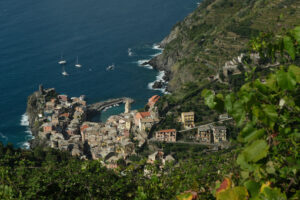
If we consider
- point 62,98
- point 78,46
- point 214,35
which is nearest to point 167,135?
point 62,98

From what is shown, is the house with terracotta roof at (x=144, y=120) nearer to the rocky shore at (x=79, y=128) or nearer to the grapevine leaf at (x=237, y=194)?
the rocky shore at (x=79, y=128)

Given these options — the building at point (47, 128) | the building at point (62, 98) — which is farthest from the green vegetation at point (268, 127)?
the building at point (62, 98)

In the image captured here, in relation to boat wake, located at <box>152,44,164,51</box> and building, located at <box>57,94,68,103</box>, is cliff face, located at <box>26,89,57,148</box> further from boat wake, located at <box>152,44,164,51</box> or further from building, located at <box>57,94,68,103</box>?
boat wake, located at <box>152,44,164,51</box>

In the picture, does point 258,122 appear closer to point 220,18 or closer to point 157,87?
point 157,87

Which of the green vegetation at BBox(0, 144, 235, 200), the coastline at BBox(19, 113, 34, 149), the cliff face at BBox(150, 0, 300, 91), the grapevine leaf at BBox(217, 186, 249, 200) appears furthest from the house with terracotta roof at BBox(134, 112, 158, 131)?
the grapevine leaf at BBox(217, 186, 249, 200)

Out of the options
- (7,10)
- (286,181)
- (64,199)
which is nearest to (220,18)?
(7,10)
